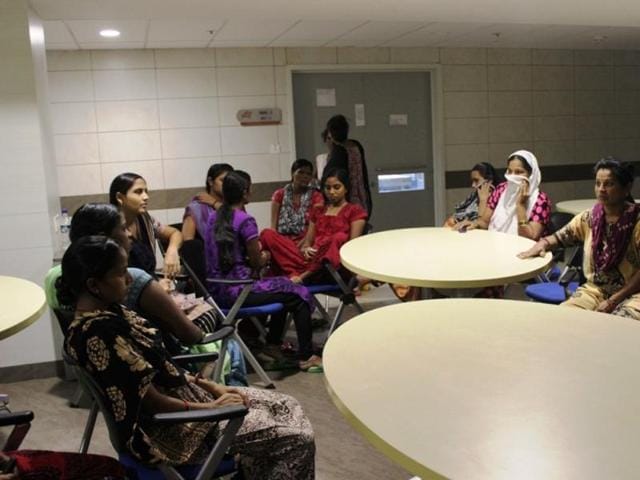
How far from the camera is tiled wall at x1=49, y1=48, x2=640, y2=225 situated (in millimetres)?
6176

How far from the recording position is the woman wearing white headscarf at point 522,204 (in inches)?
158

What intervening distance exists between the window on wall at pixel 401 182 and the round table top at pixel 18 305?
480cm

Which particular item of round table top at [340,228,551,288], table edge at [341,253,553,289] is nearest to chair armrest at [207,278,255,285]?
round table top at [340,228,551,288]

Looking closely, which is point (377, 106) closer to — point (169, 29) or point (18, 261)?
point (169, 29)

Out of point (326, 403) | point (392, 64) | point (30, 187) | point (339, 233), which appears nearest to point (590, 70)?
point (392, 64)

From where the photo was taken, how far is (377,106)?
712 cm

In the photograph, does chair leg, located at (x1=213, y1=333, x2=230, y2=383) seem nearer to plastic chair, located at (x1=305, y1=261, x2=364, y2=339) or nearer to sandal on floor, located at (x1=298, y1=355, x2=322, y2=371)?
sandal on floor, located at (x1=298, y1=355, x2=322, y2=371)

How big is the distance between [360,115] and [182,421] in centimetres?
574

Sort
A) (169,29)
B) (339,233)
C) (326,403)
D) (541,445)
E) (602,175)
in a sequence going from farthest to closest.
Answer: (169,29) < (339,233) < (326,403) < (602,175) < (541,445)

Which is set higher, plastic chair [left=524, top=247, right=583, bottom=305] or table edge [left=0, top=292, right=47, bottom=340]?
table edge [left=0, top=292, right=47, bottom=340]

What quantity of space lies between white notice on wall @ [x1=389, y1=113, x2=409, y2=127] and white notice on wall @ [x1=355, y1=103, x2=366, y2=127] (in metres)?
0.35

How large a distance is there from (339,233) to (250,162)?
8.27 feet

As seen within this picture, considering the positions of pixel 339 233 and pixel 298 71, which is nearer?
pixel 339 233

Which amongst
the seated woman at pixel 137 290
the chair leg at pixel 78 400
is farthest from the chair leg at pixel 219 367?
the chair leg at pixel 78 400
